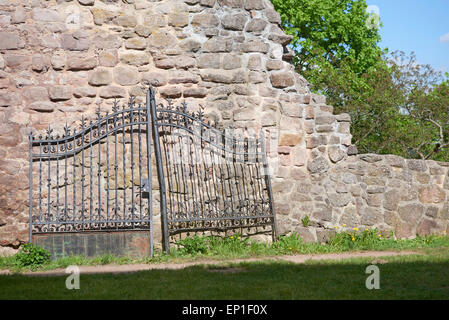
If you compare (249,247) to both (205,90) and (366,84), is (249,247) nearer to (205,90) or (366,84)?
(205,90)

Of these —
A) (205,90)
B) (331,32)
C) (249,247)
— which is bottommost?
(249,247)

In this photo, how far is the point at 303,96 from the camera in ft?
27.2

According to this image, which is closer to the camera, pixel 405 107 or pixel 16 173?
pixel 16 173

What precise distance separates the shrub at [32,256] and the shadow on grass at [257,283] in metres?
0.78

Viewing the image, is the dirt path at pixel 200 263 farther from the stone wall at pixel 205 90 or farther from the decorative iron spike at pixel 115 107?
the decorative iron spike at pixel 115 107

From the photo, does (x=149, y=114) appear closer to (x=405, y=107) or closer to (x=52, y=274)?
(x=52, y=274)

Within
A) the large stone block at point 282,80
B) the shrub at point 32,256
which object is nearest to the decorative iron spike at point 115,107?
the shrub at point 32,256

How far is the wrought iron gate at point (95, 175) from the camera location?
23.4ft

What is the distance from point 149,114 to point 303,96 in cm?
248

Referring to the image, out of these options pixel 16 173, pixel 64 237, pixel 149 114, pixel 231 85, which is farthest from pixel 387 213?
pixel 16 173

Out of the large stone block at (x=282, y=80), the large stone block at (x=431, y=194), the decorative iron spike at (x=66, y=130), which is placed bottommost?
the large stone block at (x=431, y=194)

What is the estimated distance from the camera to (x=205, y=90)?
310 inches

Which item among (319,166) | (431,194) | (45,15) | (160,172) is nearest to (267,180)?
(319,166)

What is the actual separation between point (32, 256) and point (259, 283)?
310cm
